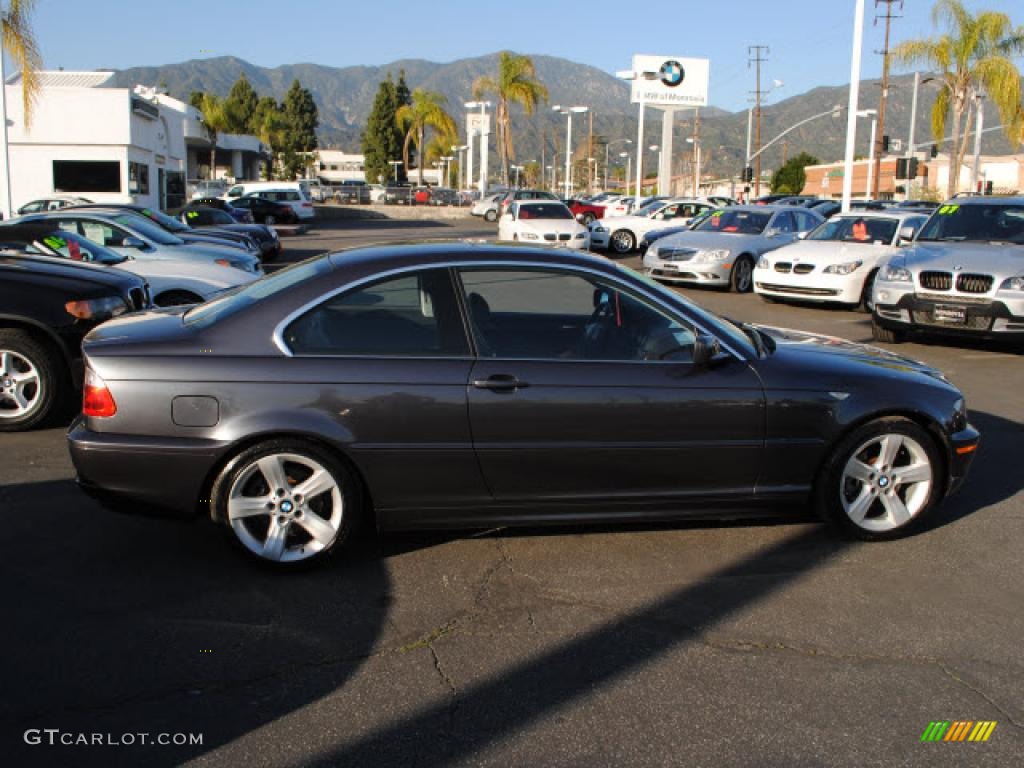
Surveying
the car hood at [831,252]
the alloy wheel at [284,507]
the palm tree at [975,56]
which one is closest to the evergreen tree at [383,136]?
the palm tree at [975,56]

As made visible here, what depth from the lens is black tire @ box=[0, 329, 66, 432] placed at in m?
7.15

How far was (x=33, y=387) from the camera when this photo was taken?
7230 mm

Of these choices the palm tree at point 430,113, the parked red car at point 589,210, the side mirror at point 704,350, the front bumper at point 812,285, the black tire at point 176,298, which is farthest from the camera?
the palm tree at point 430,113

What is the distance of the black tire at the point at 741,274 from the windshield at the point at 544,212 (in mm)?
7115

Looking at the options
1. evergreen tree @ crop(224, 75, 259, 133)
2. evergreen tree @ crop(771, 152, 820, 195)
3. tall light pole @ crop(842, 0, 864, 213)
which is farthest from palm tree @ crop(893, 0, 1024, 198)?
evergreen tree @ crop(224, 75, 259, 133)

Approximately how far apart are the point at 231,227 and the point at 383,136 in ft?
243

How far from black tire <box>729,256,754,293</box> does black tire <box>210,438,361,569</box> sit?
1395 cm

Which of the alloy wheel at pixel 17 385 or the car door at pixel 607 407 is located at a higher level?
the car door at pixel 607 407

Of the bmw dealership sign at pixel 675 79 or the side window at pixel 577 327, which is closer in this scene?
the side window at pixel 577 327

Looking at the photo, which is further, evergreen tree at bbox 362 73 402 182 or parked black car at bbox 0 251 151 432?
evergreen tree at bbox 362 73 402 182

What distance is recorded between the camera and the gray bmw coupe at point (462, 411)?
443cm

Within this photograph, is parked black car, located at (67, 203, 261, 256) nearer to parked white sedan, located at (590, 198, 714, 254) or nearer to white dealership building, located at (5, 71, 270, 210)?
parked white sedan, located at (590, 198, 714, 254)

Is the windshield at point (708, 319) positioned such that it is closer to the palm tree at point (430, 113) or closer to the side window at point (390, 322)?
the side window at point (390, 322)

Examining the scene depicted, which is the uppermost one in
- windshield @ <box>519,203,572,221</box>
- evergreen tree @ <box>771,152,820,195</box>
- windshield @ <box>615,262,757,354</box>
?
evergreen tree @ <box>771,152,820,195</box>
